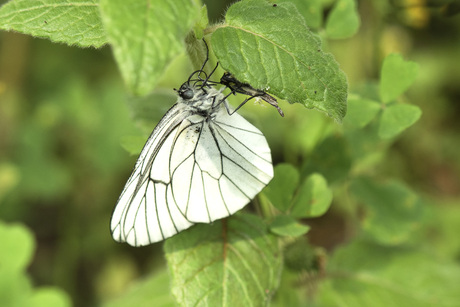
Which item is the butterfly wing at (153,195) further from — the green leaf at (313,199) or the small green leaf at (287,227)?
the green leaf at (313,199)

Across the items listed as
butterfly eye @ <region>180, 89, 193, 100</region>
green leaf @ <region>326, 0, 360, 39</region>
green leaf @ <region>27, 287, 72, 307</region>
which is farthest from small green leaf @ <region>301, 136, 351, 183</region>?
green leaf @ <region>27, 287, 72, 307</region>

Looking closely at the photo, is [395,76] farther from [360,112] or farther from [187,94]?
[187,94]

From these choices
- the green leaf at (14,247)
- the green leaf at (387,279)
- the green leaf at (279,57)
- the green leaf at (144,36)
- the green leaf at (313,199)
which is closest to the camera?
the green leaf at (144,36)

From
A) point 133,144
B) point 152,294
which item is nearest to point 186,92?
point 133,144

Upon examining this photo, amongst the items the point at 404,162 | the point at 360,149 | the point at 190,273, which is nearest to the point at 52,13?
the point at 190,273

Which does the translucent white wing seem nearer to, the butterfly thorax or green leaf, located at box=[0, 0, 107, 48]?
the butterfly thorax

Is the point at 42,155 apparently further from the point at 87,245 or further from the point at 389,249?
the point at 389,249

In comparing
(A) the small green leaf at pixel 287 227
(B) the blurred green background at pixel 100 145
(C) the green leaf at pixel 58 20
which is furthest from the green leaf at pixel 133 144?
(B) the blurred green background at pixel 100 145
